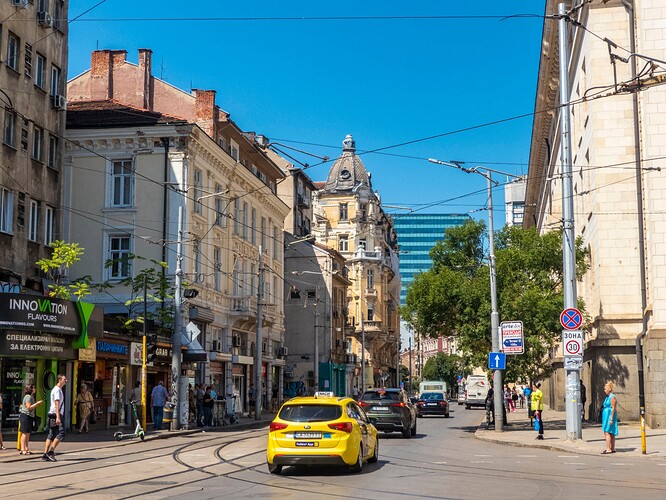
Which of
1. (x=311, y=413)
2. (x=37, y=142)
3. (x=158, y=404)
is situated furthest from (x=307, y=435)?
(x=37, y=142)

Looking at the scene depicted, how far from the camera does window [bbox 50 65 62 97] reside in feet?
124

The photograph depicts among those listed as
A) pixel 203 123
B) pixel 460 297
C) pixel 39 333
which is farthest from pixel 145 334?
pixel 203 123

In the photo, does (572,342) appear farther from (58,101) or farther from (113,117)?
(113,117)

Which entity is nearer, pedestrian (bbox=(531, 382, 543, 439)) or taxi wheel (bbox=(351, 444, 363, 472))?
taxi wheel (bbox=(351, 444, 363, 472))

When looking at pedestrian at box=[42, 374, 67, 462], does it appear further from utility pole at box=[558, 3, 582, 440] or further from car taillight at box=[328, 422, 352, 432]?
utility pole at box=[558, 3, 582, 440]

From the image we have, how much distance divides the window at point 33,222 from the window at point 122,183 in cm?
655

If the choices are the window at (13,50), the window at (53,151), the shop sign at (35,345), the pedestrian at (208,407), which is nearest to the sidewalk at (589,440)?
the pedestrian at (208,407)

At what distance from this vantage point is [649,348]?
30.4 meters

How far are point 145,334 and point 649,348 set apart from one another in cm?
1665

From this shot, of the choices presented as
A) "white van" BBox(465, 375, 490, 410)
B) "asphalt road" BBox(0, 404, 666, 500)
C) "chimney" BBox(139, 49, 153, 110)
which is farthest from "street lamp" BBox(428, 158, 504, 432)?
"white van" BBox(465, 375, 490, 410)

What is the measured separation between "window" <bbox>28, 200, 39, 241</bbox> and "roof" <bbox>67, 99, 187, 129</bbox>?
743 centimetres

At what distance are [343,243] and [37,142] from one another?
2679 inches

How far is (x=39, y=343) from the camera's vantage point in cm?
2795

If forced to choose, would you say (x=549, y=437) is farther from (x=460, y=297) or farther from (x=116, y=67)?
(x=116, y=67)
